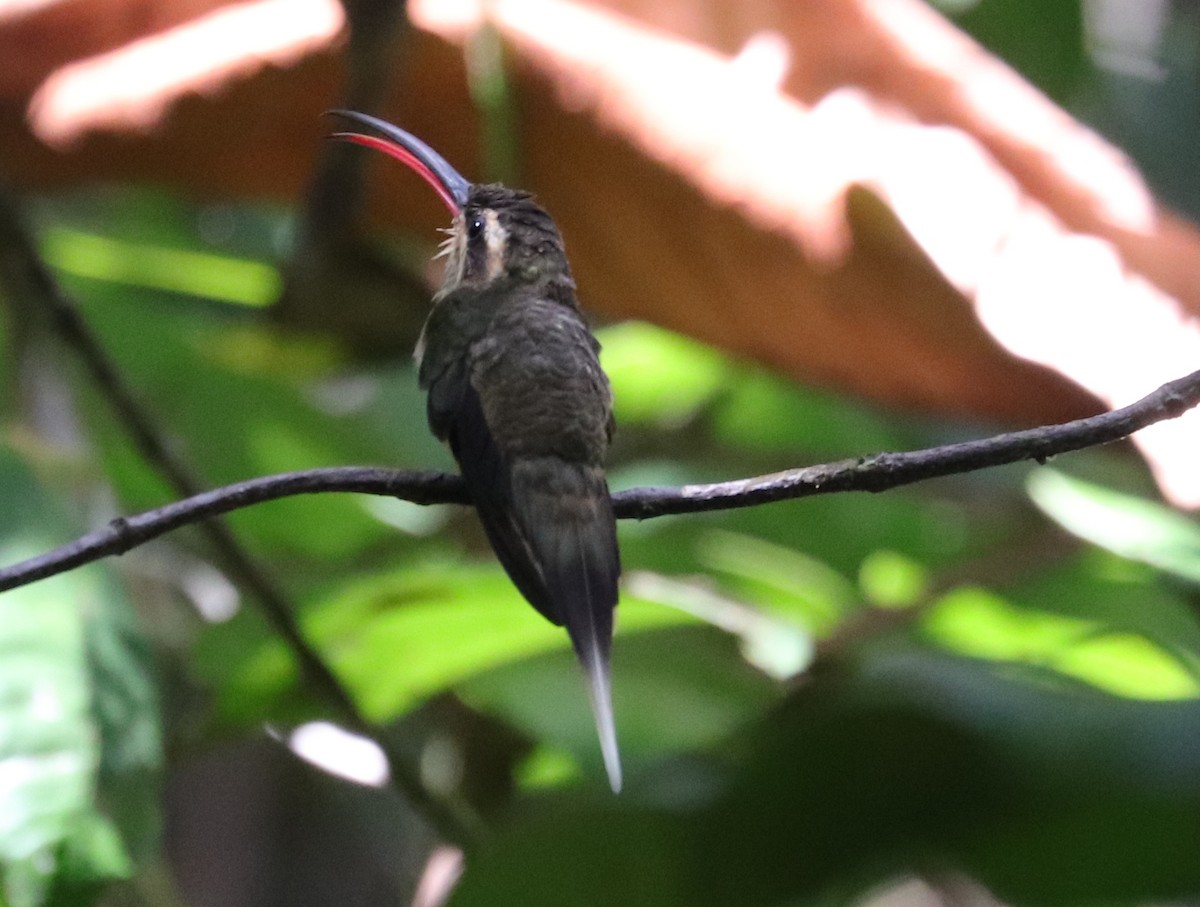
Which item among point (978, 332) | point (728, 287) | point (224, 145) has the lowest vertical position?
point (978, 332)

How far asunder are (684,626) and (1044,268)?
540 mm

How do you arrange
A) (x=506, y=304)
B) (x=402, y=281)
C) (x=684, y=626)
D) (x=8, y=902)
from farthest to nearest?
(x=402, y=281), (x=684, y=626), (x=506, y=304), (x=8, y=902)

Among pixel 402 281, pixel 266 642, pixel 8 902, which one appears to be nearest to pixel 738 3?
pixel 402 281

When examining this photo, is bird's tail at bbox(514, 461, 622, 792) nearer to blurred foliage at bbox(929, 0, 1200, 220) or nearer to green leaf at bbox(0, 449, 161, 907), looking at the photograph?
green leaf at bbox(0, 449, 161, 907)

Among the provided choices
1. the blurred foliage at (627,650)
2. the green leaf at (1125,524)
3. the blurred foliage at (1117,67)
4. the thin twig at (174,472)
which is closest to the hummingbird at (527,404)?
the blurred foliage at (627,650)

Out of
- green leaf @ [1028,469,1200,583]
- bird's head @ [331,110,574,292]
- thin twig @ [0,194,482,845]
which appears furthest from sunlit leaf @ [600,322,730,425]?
bird's head @ [331,110,574,292]

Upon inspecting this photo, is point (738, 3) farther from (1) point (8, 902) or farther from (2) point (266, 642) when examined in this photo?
(1) point (8, 902)

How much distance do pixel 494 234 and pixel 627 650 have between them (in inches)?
22.0

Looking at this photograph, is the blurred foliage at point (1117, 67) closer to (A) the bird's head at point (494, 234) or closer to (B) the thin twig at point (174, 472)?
(A) the bird's head at point (494, 234)

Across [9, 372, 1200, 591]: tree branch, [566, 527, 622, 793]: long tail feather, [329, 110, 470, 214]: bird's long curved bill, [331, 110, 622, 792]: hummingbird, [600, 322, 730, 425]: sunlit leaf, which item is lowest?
[566, 527, 622, 793]: long tail feather

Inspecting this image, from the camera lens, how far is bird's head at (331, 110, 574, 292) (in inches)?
49.9

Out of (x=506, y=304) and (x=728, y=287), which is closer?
(x=506, y=304)

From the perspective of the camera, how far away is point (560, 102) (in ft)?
5.46

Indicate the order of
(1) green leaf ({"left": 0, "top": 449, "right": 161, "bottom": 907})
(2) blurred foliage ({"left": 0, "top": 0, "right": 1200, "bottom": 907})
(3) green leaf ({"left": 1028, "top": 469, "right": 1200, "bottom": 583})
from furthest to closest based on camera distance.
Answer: (3) green leaf ({"left": 1028, "top": 469, "right": 1200, "bottom": 583}) < (2) blurred foliage ({"left": 0, "top": 0, "right": 1200, "bottom": 907}) < (1) green leaf ({"left": 0, "top": 449, "right": 161, "bottom": 907})
